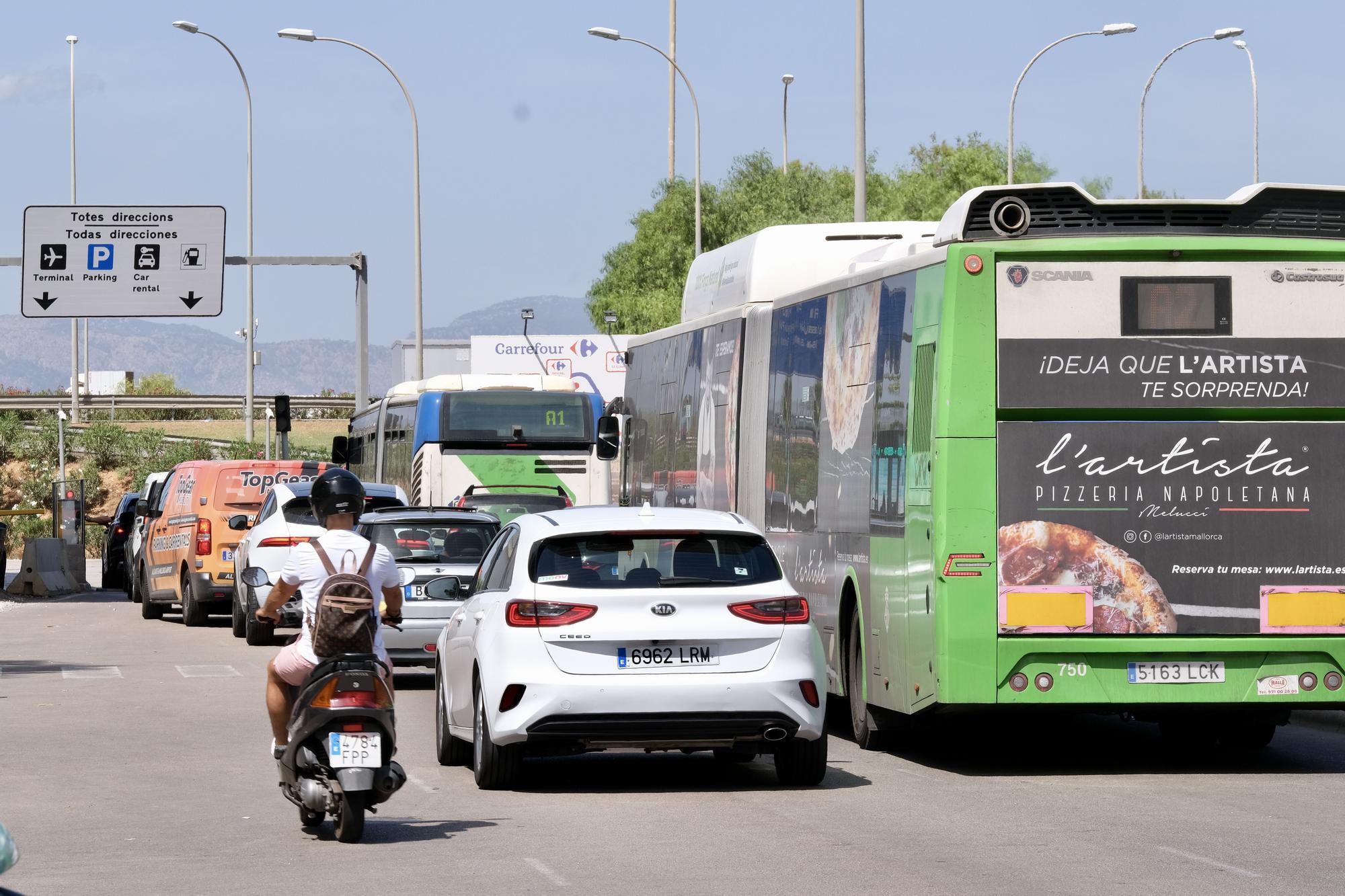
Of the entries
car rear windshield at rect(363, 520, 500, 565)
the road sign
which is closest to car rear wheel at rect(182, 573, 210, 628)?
car rear windshield at rect(363, 520, 500, 565)

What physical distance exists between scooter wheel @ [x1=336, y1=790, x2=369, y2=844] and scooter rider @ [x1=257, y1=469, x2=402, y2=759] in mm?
393

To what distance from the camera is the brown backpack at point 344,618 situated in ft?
34.0

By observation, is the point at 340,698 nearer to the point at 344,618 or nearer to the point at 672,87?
the point at 344,618

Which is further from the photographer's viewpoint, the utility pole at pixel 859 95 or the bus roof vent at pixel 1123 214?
the utility pole at pixel 859 95

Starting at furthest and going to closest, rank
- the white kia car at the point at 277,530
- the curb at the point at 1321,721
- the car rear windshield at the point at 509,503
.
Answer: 1. the car rear windshield at the point at 509,503
2. the white kia car at the point at 277,530
3. the curb at the point at 1321,721

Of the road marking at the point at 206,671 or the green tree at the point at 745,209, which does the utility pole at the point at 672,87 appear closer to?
the green tree at the point at 745,209

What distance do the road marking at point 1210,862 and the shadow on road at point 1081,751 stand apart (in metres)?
3.54

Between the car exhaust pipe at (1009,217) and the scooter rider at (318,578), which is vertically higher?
the car exhaust pipe at (1009,217)

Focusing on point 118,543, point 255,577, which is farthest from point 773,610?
point 118,543

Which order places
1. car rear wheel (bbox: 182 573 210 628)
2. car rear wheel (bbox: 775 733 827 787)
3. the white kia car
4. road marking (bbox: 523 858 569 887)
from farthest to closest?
car rear wheel (bbox: 182 573 210 628), the white kia car, car rear wheel (bbox: 775 733 827 787), road marking (bbox: 523 858 569 887)

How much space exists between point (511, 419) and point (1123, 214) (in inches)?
774

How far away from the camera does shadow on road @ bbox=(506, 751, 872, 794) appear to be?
12992mm

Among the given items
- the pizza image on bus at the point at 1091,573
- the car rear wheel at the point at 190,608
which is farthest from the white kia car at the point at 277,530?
the pizza image on bus at the point at 1091,573

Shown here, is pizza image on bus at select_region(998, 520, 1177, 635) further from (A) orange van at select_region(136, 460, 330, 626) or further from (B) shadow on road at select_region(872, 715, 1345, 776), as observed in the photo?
(A) orange van at select_region(136, 460, 330, 626)
